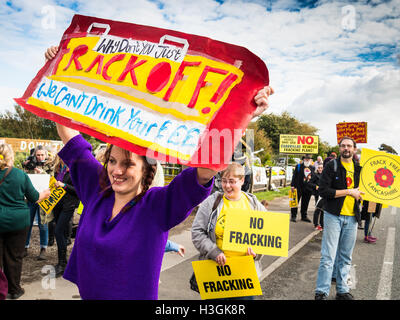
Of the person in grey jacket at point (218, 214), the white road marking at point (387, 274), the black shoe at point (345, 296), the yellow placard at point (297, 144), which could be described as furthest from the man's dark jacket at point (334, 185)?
the yellow placard at point (297, 144)

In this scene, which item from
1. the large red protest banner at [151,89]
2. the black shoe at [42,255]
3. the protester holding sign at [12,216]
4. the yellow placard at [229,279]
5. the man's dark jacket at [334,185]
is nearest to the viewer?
the large red protest banner at [151,89]

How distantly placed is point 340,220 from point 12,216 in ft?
13.1

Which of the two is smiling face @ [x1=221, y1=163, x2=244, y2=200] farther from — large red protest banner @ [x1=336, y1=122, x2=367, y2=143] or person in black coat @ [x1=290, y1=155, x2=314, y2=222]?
large red protest banner @ [x1=336, y1=122, x2=367, y2=143]

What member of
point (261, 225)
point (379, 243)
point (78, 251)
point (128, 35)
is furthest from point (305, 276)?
point (128, 35)

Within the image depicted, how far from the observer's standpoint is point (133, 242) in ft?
4.68

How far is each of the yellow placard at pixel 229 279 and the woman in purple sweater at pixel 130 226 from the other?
1.25 metres

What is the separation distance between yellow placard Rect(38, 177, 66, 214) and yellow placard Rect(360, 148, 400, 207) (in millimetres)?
4329

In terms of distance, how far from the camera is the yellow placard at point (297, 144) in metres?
22.9

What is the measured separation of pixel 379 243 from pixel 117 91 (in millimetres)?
7360

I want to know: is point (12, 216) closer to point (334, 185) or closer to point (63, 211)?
point (63, 211)

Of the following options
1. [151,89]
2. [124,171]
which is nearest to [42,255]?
[124,171]

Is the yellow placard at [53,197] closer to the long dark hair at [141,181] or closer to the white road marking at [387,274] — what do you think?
the long dark hair at [141,181]

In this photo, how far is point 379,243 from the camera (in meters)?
6.94

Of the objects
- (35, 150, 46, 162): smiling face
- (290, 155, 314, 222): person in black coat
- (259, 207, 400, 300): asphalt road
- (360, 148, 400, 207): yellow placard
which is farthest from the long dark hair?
(290, 155, 314, 222): person in black coat
